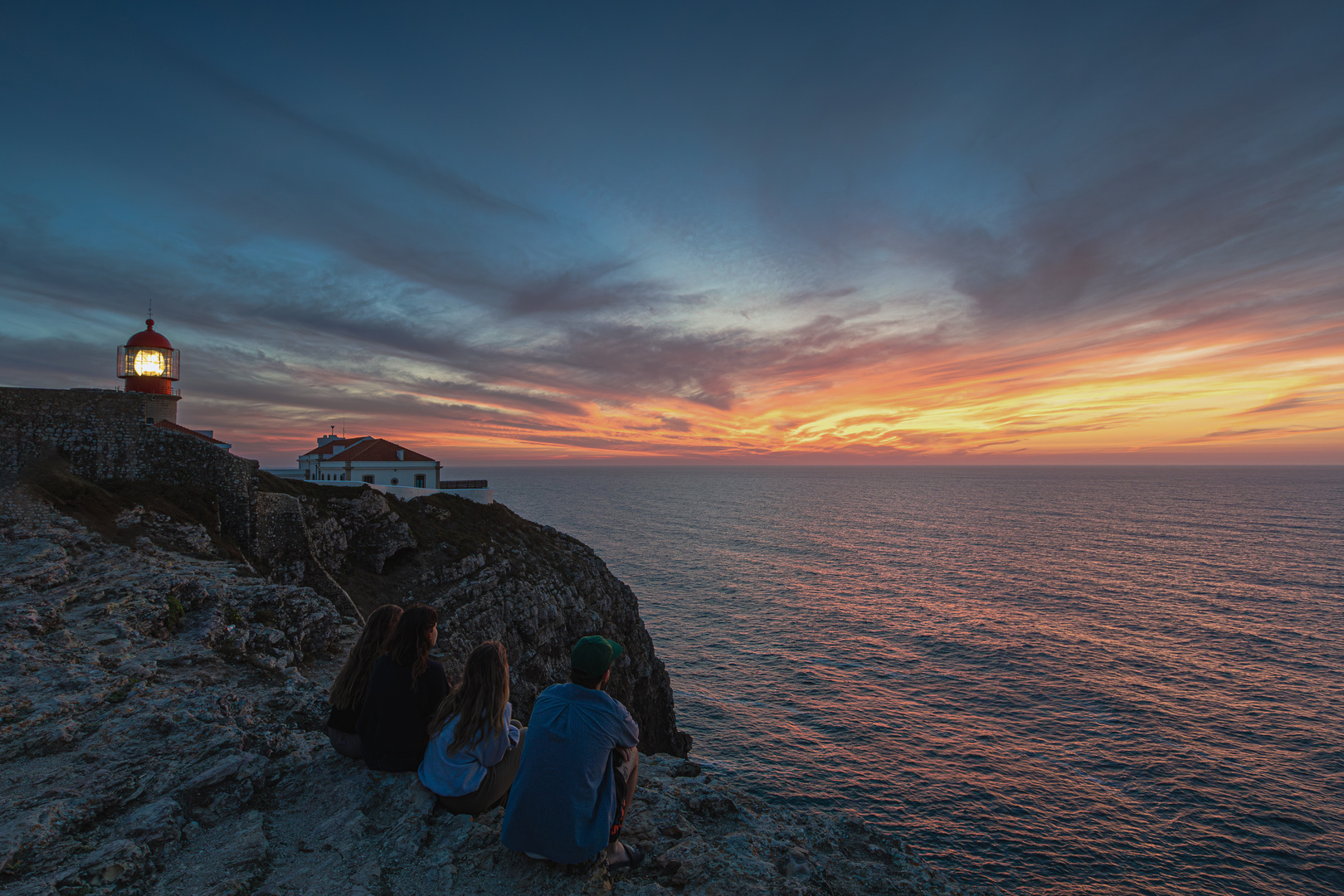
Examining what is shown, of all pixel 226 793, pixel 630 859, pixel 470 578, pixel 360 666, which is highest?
pixel 360 666

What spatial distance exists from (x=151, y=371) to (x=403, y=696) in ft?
107

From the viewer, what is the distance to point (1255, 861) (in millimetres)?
21812

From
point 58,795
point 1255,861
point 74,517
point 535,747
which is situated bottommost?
point 1255,861

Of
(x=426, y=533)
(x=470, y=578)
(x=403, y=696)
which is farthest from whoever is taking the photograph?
(x=426, y=533)

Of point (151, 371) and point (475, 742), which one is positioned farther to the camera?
point (151, 371)

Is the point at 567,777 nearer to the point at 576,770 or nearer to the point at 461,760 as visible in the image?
the point at 576,770

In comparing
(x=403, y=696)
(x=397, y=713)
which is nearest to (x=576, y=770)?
(x=403, y=696)

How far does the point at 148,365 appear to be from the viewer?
2805 centimetres

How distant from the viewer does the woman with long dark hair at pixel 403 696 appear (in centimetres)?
673

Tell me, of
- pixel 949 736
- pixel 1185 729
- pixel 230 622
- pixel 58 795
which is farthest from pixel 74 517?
pixel 1185 729

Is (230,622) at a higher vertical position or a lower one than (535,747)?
lower

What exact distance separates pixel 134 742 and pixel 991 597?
65.5 metres

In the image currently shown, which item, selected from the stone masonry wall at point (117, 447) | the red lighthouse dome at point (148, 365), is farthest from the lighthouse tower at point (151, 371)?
the stone masonry wall at point (117, 447)

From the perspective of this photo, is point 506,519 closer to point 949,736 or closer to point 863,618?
point 949,736
